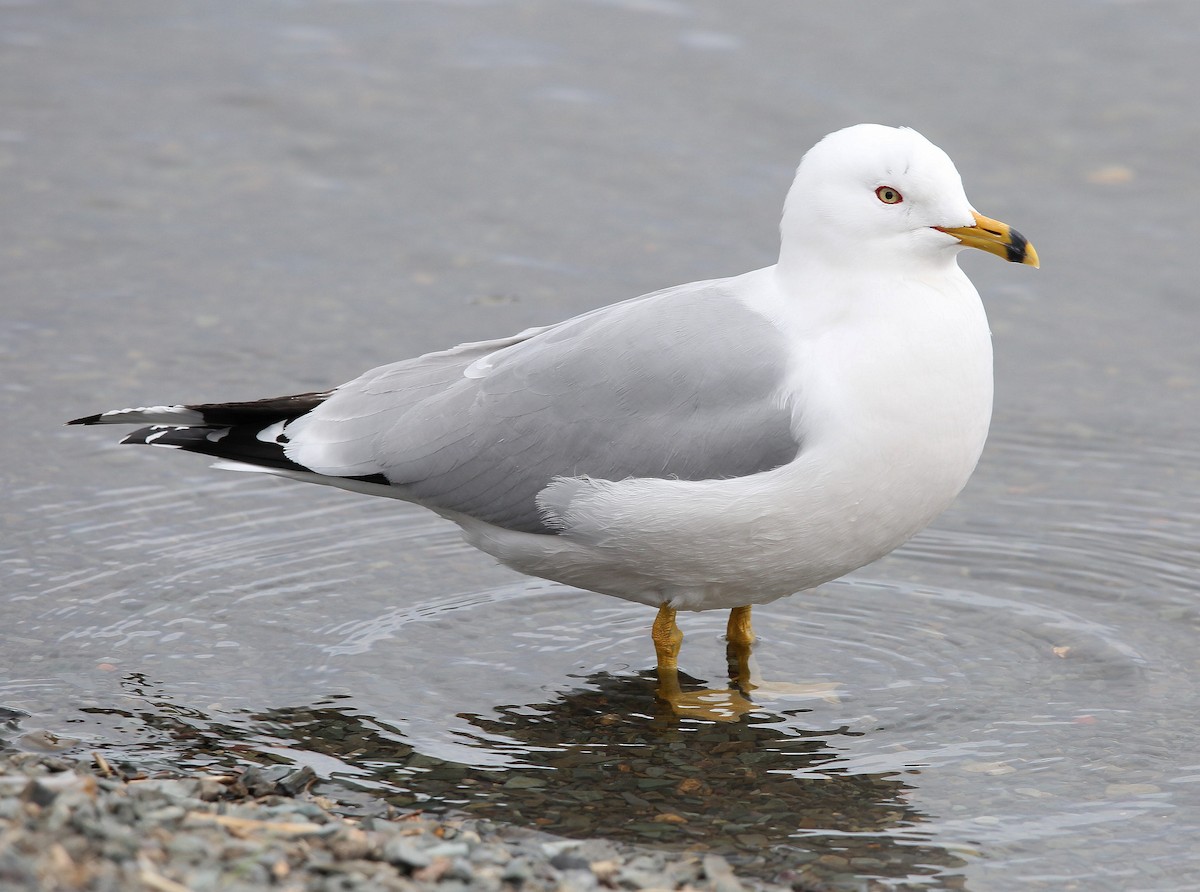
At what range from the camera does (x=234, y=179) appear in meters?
11.7

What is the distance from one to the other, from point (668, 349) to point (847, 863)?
1.87 metres

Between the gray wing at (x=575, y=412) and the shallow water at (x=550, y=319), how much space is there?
2.84ft

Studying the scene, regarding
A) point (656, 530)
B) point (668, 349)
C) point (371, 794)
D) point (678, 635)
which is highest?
point (668, 349)

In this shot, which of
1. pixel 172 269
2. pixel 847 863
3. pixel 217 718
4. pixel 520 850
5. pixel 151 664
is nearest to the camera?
pixel 520 850

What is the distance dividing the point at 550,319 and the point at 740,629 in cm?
361

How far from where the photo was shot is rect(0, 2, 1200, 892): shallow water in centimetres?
583

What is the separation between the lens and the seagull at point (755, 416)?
5.56 meters

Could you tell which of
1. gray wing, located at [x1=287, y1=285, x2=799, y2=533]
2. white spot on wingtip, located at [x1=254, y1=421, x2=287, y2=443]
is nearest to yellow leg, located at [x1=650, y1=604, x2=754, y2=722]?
gray wing, located at [x1=287, y1=285, x2=799, y2=533]

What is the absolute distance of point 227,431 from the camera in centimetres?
654

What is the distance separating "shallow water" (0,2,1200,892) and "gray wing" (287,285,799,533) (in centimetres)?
87

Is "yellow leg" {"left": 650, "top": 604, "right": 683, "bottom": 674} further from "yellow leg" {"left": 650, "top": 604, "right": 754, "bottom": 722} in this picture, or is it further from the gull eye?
the gull eye

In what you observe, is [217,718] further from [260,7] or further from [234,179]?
[260,7]

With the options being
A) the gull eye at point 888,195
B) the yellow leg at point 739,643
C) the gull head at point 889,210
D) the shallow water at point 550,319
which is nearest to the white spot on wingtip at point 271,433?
the shallow water at point 550,319

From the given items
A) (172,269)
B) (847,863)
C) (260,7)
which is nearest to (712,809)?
(847,863)
